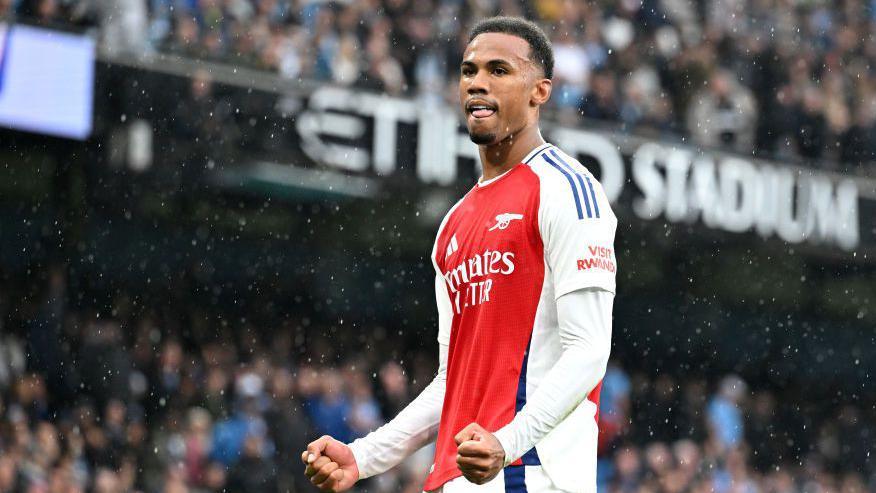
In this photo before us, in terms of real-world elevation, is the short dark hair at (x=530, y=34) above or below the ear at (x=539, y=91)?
above

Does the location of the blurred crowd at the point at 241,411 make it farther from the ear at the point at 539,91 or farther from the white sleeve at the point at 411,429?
the ear at the point at 539,91

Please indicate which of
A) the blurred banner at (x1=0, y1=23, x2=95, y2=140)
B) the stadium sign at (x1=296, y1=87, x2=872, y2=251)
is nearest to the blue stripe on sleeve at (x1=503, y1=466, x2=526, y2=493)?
the blurred banner at (x1=0, y1=23, x2=95, y2=140)

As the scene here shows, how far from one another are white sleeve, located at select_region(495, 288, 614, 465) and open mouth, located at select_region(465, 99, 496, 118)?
56cm

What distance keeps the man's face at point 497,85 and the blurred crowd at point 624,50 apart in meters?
9.33

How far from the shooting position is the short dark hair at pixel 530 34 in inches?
161

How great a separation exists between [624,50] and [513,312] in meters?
13.5

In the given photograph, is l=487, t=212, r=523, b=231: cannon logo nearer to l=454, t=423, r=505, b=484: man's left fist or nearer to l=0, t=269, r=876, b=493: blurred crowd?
l=454, t=423, r=505, b=484: man's left fist

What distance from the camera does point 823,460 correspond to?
18.0 m

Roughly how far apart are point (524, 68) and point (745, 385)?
583 inches

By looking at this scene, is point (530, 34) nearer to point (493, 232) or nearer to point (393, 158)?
point (493, 232)

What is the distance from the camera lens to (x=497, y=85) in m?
4.01

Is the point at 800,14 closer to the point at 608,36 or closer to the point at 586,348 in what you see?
the point at 608,36

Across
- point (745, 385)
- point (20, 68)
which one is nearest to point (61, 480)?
point (20, 68)

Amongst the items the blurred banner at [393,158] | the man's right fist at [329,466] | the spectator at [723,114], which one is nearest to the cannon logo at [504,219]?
the man's right fist at [329,466]
